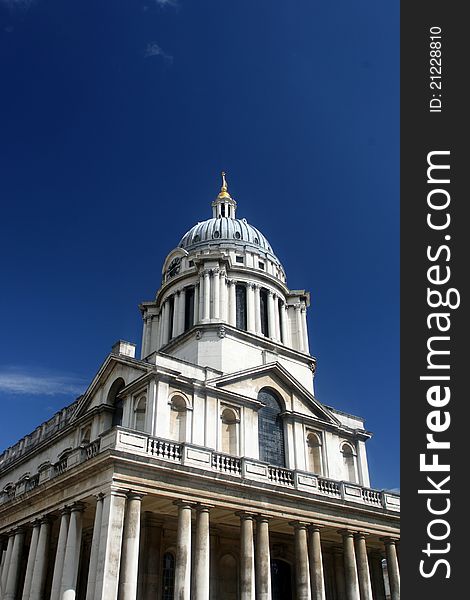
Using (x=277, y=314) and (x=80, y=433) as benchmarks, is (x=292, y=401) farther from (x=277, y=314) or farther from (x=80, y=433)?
(x=80, y=433)

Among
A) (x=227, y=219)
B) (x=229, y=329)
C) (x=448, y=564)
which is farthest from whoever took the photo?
(x=227, y=219)

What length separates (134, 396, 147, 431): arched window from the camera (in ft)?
97.9

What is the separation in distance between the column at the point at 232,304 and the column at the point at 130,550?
18058 mm

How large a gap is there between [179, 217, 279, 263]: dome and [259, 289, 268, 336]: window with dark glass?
4.78 m

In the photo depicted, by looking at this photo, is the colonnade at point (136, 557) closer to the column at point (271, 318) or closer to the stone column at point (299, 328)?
the column at point (271, 318)

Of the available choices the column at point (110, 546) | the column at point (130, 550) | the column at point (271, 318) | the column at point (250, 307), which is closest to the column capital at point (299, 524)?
the column at point (130, 550)

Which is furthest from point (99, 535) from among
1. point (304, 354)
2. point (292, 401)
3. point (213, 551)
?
point (304, 354)

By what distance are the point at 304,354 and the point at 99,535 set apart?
22684mm

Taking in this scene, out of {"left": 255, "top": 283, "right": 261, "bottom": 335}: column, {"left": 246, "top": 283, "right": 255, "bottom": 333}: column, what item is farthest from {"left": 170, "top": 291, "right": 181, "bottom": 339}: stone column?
{"left": 255, "top": 283, "right": 261, "bottom": 335}: column

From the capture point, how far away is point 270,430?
1323 inches

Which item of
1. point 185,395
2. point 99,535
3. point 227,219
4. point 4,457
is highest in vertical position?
point 227,219

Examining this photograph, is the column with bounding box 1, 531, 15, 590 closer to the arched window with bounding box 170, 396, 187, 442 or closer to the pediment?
the arched window with bounding box 170, 396, 187, 442

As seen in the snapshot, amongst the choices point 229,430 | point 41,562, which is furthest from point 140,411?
point 41,562

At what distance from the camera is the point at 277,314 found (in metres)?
42.6
